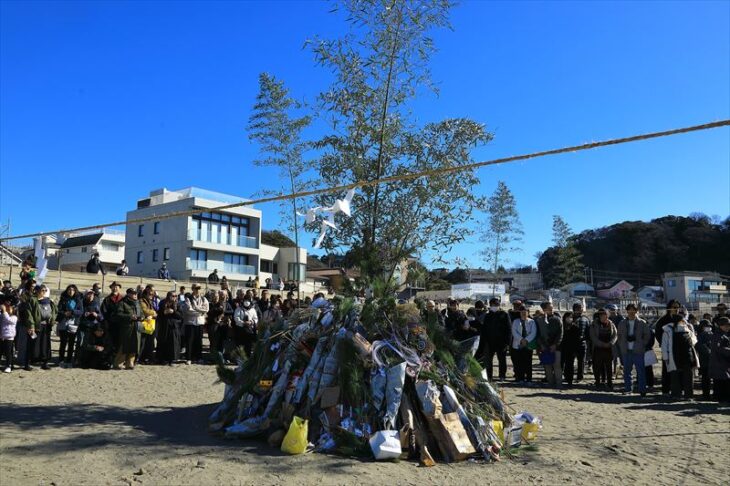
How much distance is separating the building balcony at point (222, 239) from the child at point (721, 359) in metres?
41.0

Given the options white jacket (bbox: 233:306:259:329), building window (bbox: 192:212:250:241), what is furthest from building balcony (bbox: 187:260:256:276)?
white jacket (bbox: 233:306:259:329)

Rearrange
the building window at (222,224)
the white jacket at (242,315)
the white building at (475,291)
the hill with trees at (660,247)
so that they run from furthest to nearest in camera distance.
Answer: the hill with trees at (660,247)
the building window at (222,224)
the white building at (475,291)
the white jacket at (242,315)

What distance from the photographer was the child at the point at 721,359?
10305mm

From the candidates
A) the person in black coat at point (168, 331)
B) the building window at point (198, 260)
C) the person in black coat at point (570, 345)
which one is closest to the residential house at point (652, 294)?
the building window at point (198, 260)

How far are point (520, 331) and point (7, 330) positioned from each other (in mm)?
10777

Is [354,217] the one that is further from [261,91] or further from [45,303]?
[261,91]

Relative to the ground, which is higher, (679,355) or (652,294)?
(652,294)

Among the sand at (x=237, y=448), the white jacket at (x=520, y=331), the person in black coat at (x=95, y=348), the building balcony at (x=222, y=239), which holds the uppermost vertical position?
the building balcony at (x=222, y=239)

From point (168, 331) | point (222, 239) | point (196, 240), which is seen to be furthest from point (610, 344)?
point (222, 239)

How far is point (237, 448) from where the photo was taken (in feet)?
20.0

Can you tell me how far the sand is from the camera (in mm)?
5219

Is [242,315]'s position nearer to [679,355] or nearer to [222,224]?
[679,355]

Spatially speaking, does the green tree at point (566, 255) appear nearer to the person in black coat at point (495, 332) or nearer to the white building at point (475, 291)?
the white building at point (475, 291)

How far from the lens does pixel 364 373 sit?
6383mm
